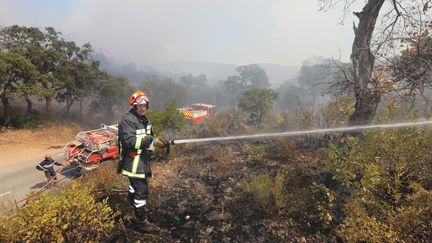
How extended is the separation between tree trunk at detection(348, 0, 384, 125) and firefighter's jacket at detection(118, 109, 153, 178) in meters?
5.82

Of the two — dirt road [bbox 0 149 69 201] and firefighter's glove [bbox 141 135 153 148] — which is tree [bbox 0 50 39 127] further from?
firefighter's glove [bbox 141 135 153 148]

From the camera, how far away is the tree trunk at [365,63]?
716 centimetres

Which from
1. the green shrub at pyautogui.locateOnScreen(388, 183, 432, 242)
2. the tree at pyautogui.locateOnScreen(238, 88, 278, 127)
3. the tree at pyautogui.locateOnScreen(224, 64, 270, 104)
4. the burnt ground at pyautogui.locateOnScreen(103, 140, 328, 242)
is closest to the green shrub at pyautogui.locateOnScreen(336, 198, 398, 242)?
the green shrub at pyautogui.locateOnScreen(388, 183, 432, 242)

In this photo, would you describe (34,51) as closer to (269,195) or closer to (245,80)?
(269,195)

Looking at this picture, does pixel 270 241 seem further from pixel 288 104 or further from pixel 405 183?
pixel 288 104

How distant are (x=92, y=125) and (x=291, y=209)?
2797 centimetres

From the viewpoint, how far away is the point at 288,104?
2697 inches

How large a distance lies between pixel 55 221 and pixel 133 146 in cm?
158

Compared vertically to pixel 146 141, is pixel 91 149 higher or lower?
lower

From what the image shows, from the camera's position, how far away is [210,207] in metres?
5.36

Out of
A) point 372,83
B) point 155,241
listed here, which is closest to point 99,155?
point 155,241

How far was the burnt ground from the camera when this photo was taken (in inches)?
174

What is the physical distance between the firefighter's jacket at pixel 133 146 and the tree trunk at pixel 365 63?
19.1ft

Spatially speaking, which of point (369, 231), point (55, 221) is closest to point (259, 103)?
point (369, 231)
